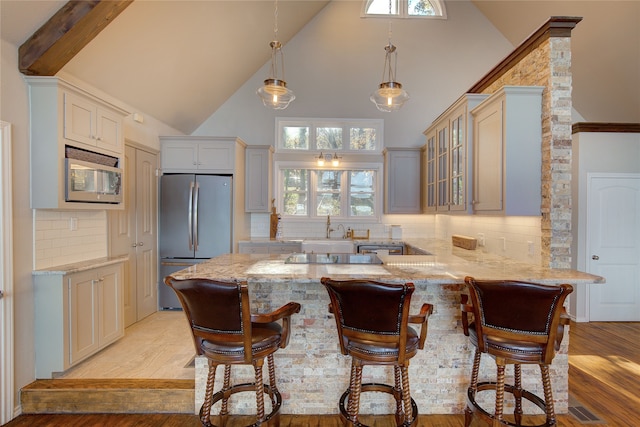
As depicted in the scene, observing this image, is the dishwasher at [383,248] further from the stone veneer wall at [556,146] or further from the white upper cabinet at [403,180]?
the stone veneer wall at [556,146]

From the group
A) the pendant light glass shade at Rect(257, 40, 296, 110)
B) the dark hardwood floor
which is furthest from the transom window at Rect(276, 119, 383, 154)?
the dark hardwood floor

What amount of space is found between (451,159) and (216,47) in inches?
120

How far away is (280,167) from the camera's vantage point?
5363 millimetres

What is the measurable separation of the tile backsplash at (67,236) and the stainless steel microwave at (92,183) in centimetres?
24

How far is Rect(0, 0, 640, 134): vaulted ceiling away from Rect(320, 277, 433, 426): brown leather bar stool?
2792 mm

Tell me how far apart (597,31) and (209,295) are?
4997 millimetres

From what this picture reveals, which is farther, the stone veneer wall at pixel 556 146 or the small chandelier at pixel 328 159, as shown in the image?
the small chandelier at pixel 328 159

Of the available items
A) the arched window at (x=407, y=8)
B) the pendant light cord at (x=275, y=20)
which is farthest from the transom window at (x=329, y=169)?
the arched window at (x=407, y=8)

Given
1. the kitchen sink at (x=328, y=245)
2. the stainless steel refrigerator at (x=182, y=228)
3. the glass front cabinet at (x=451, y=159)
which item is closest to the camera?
the glass front cabinet at (x=451, y=159)

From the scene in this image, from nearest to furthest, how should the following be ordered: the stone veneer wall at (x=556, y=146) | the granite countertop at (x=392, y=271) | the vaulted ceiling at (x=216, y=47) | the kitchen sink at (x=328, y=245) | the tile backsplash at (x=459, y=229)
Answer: the granite countertop at (x=392, y=271), the stone veneer wall at (x=556, y=146), the tile backsplash at (x=459, y=229), the vaulted ceiling at (x=216, y=47), the kitchen sink at (x=328, y=245)

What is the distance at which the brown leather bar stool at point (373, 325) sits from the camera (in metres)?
Answer: 1.56

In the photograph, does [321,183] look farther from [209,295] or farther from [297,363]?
[209,295]

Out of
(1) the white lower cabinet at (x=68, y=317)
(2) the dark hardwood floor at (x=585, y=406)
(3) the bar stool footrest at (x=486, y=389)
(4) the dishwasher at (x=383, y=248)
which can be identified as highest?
(4) the dishwasher at (x=383, y=248)

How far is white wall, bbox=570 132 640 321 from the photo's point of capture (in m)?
4.14
